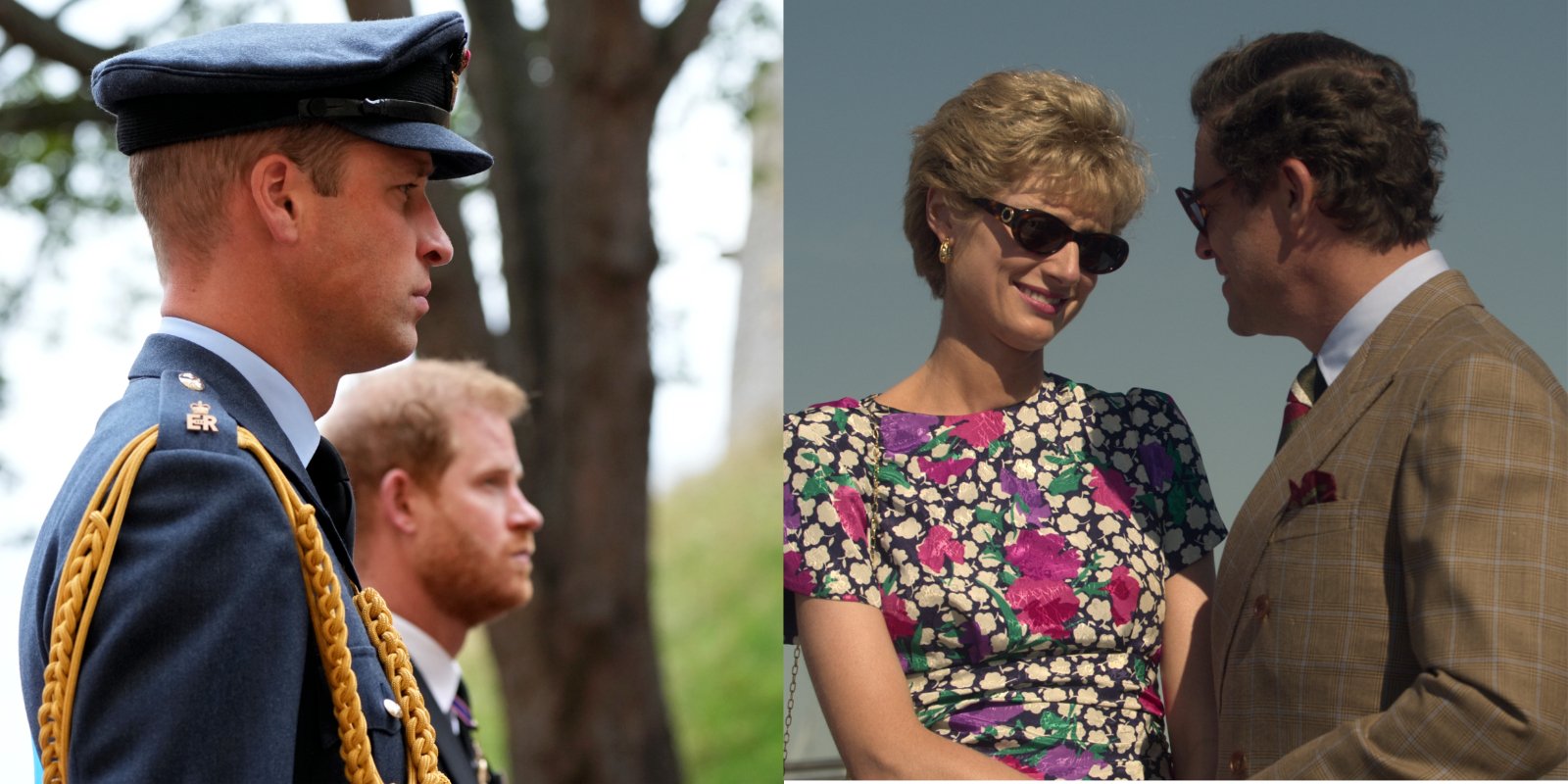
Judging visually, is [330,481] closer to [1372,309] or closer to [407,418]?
[1372,309]

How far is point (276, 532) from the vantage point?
1.67m

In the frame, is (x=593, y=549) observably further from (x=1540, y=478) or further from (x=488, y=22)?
(x=1540, y=478)

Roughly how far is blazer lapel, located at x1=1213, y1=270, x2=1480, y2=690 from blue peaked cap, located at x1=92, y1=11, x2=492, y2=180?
132 cm

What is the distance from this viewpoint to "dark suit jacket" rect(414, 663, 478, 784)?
3332mm

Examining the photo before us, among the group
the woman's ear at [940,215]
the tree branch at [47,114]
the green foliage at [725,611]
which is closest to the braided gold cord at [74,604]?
the woman's ear at [940,215]

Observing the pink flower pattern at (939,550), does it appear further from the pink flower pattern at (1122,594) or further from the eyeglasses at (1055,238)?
the eyeglasses at (1055,238)

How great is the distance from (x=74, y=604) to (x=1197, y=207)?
175 cm

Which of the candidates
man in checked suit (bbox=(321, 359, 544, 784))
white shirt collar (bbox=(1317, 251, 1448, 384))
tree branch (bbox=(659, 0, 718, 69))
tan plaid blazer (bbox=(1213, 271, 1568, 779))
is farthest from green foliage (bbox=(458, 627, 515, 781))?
white shirt collar (bbox=(1317, 251, 1448, 384))

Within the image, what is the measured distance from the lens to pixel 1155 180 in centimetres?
262

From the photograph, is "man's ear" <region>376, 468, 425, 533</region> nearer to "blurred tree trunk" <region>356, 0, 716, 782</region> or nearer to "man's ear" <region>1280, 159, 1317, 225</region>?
"blurred tree trunk" <region>356, 0, 716, 782</region>

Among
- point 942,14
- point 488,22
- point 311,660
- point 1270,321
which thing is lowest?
point 311,660

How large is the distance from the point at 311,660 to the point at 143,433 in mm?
297

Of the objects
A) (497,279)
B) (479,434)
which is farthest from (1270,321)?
(497,279)

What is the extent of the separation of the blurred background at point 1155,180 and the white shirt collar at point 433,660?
1.35 meters
